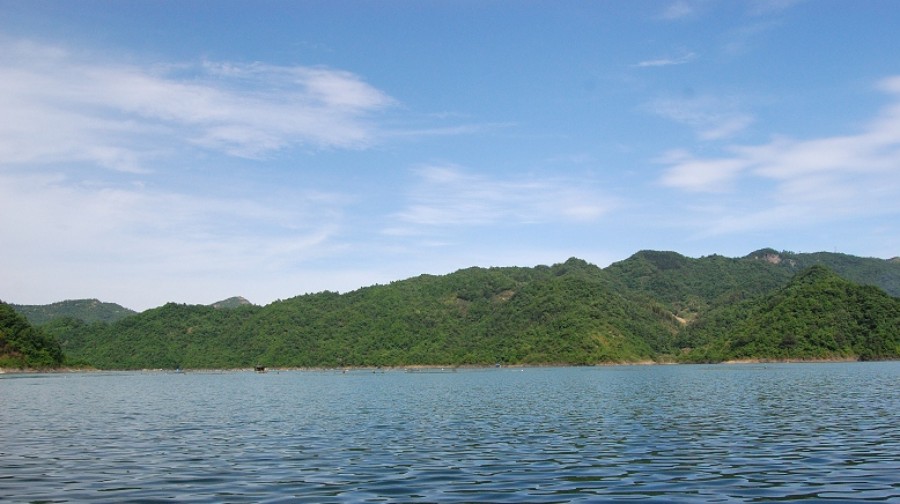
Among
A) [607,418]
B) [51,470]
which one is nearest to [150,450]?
[51,470]

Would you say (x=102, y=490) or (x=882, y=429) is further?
(x=882, y=429)

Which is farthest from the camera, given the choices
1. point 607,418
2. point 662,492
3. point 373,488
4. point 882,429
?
point 607,418

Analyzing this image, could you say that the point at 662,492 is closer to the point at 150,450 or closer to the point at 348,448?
the point at 348,448

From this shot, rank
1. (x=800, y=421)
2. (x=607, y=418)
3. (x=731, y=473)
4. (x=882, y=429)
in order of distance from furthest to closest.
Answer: (x=607, y=418)
(x=800, y=421)
(x=882, y=429)
(x=731, y=473)

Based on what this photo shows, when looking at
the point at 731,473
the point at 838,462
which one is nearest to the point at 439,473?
the point at 731,473

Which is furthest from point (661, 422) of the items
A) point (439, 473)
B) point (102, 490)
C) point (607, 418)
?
point (102, 490)

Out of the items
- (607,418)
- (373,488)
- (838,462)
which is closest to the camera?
(373,488)

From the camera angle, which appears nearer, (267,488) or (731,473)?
(267,488)

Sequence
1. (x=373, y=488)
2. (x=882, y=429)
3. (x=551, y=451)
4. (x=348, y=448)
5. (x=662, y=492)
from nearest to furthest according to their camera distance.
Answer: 1. (x=662, y=492)
2. (x=373, y=488)
3. (x=551, y=451)
4. (x=348, y=448)
5. (x=882, y=429)

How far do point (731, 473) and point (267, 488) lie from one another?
19.8 m

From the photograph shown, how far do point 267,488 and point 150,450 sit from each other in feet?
55.1

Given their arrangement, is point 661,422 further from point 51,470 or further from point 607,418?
point 51,470

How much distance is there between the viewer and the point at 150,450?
43.1m

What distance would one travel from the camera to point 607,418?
5972 cm
